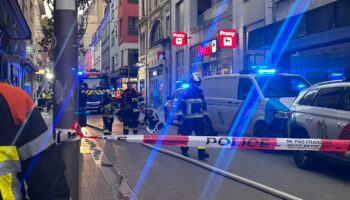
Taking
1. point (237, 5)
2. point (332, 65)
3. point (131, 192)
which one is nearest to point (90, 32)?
point (237, 5)

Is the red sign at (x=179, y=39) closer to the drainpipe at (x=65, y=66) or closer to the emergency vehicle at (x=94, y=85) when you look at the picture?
the emergency vehicle at (x=94, y=85)

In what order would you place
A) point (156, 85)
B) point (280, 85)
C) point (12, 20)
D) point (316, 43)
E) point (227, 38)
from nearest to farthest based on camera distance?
point (280, 85) → point (316, 43) → point (12, 20) → point (227, 38) → point (156, 85)

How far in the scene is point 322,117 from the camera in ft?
22.8

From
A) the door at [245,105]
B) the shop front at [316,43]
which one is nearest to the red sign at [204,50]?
the shop front at [316,43]

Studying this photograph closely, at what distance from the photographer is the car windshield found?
1013 cm

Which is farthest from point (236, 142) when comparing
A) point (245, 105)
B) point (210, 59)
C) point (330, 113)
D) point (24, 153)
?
point (210, 59)

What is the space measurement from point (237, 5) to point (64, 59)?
18.9 m

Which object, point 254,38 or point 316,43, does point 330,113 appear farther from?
point 254,38

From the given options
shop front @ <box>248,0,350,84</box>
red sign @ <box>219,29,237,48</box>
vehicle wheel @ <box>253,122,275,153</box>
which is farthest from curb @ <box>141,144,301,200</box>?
red sign @ <box>219,29,237,48</box>

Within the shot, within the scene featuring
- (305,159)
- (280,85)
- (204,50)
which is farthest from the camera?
(204,50)

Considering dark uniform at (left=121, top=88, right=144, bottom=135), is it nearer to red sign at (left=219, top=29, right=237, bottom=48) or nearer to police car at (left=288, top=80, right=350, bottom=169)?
police car at (left=288, top=80, right=350, bottom=169)

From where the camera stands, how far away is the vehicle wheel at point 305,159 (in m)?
7.28

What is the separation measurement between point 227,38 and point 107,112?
10750mm

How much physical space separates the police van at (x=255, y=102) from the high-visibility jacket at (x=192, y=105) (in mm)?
1725
